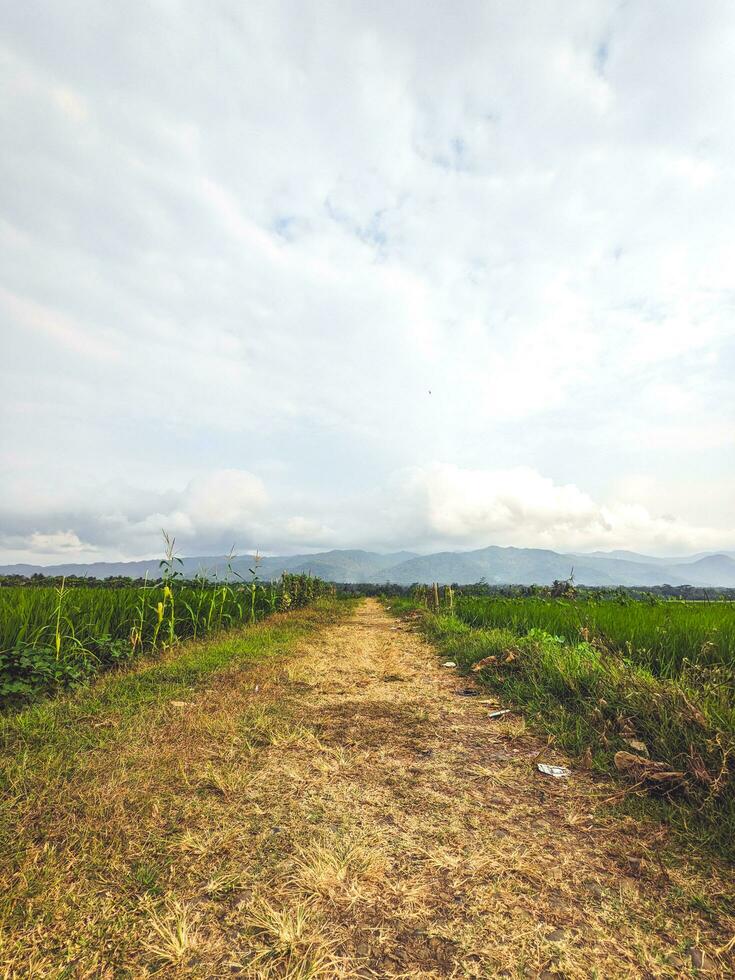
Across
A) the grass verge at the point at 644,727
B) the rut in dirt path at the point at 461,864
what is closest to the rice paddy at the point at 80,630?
the rut in dirt path at the point at 461,864

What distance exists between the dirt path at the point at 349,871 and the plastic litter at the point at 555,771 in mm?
66

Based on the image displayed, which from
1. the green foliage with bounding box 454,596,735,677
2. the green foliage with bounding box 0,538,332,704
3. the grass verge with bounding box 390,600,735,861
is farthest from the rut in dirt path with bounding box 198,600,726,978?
the green foliage with bounding box 0,538,332,704

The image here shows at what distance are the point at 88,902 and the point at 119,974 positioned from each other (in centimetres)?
49

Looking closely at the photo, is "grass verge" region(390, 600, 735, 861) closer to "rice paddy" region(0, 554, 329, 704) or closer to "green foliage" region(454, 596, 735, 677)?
"green foliage" region(454, 596, 735, 677)

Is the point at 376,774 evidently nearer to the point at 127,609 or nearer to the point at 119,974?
the point at 119,974

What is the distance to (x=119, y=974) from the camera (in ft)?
5.66

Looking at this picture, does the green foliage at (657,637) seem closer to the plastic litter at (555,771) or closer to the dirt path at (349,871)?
the plastic litter at (555,771)

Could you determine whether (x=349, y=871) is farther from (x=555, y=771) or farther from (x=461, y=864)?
(x=555, y=771)

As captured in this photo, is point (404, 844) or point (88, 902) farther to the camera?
point (404, 844)

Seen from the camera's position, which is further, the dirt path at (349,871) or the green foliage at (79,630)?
the green foliage at (79,630)

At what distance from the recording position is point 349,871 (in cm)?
228

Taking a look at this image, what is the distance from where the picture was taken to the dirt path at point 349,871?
5.92ft

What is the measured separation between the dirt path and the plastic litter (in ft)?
0.22

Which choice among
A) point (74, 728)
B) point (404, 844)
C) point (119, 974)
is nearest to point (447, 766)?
point (404, 844)
